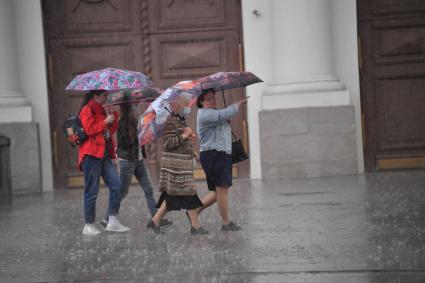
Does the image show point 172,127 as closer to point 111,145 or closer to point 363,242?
point 111,145

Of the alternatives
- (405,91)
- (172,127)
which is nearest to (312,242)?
(172,127)

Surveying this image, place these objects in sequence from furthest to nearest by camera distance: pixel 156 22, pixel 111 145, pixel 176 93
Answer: pixel 156 22, pixel 111 145, pixel 176 93

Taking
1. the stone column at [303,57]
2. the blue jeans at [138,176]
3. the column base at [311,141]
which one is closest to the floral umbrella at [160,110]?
the blue jeans at [138,176]

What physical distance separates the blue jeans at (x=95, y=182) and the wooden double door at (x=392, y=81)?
278 inches

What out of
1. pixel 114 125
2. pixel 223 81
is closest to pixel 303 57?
pixel 114 125

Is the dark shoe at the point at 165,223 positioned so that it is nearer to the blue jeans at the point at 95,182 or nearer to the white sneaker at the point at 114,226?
the white sneaker at the point at 114,226

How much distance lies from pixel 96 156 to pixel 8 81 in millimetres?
6715

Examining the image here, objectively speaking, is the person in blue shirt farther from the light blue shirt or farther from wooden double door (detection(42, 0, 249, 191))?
wooden double door (detection(42, 0, 249, 191))

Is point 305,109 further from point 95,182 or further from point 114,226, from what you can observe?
point 95,182

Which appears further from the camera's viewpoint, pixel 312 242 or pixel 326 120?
pixel 326 120

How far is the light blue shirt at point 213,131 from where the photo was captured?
9.76m

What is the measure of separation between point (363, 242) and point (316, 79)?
7.45 m

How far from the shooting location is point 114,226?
10.5m

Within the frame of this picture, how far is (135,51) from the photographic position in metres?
16.8
